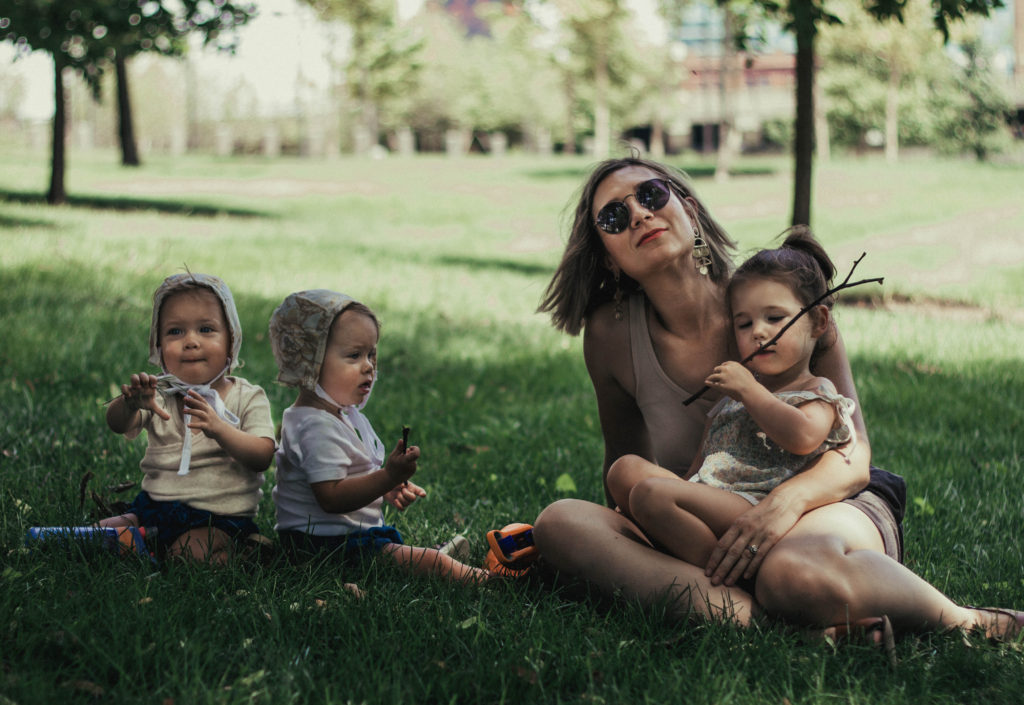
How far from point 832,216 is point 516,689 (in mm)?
18400

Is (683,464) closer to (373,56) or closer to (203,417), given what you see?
(203,417)

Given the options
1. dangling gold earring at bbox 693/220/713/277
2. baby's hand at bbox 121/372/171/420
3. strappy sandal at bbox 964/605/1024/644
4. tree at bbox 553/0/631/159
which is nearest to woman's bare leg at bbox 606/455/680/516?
dangling gold earring at bbox 693/220/713/277

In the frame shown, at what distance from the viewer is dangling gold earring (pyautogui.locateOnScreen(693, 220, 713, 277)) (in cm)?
335

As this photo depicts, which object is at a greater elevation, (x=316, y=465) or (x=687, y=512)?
(x=316, y=465)

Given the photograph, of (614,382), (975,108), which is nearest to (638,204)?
(614,382)

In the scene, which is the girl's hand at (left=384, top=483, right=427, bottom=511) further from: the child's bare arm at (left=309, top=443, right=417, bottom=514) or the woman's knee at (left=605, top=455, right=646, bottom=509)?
the woman's knee at (left=605, top=455, right=646, bottom=509)

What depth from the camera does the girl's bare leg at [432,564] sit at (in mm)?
3143

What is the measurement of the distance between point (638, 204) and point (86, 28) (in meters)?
12.4

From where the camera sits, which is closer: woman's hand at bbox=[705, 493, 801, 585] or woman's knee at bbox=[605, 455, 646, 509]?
woman's hand at bbox=[705, 493, 801, 585]

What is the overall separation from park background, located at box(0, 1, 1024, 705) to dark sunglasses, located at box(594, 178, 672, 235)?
0.59m

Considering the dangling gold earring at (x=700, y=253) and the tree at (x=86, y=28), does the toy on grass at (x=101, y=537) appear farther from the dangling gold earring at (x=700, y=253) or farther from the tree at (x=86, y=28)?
the tree at (x=86, y=28)

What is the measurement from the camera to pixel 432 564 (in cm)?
317

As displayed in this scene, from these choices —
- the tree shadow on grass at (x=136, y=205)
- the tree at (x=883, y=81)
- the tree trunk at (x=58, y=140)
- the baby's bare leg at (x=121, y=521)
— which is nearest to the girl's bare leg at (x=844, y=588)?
the baby's bare leg at (x=121, y=521)

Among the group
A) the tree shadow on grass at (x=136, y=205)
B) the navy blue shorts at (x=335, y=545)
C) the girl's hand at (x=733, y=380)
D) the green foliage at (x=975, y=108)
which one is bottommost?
the navy blue shorts at (x=335, y=545)
